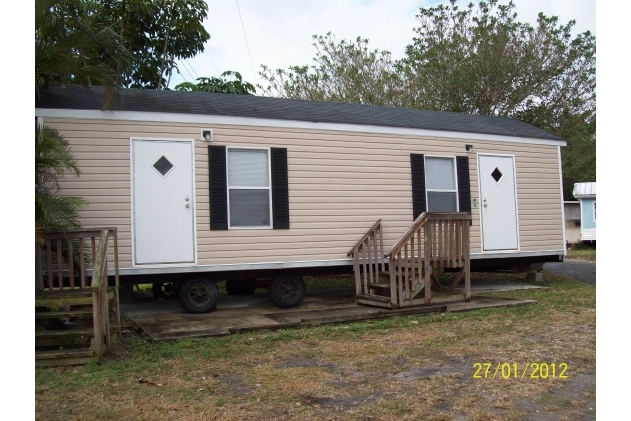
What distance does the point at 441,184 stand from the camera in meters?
9.50

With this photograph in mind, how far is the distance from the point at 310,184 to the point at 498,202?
3463mm

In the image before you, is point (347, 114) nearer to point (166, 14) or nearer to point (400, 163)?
point (400, 163)

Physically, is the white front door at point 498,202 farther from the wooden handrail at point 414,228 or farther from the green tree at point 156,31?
the green tree at point 156,31

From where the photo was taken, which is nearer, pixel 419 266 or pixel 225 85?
pixel 419 266

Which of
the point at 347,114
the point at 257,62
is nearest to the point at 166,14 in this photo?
the point at 257,62

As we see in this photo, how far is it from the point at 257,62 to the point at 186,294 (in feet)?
53.8

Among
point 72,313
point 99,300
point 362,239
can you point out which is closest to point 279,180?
point 362,239

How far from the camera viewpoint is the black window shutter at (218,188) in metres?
7.79

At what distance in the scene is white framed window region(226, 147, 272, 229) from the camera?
800cm

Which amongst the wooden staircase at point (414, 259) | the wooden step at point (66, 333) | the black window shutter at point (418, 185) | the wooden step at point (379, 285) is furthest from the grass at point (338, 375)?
the black window shutter at point (418, 185)

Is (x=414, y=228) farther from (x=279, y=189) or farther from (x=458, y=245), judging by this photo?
(x=279, y=189)

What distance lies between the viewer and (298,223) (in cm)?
829

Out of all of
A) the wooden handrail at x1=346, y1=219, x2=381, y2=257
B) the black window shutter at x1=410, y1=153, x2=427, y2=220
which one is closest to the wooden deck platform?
the wooden handrail at x1=346, y1=219, x2=381, y2=257

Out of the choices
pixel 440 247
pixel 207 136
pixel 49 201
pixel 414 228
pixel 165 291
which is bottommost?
pixel 165 291
